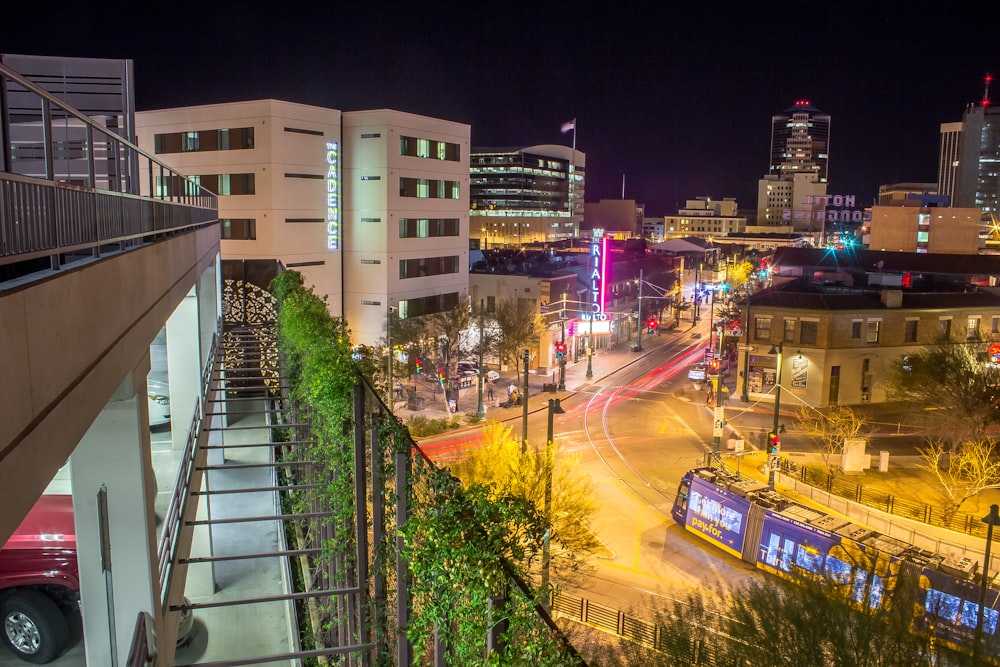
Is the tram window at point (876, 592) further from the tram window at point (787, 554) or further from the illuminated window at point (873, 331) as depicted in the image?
the illuminated window at point (873, 331)

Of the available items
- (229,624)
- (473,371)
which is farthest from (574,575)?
(473,371)

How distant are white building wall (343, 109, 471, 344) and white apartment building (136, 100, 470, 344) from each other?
0.06 meters

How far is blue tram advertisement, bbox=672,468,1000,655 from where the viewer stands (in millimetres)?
17625

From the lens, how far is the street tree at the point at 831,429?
1246 inches

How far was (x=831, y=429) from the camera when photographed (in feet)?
115

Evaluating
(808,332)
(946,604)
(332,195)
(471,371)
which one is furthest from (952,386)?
(332,195)

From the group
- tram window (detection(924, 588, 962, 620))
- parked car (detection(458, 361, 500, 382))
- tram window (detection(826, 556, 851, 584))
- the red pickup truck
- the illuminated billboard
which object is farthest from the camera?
parked car (detection(458, 361, 500, 382))

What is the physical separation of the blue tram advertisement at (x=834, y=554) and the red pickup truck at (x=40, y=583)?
13.6 meters

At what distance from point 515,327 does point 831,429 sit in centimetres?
1967

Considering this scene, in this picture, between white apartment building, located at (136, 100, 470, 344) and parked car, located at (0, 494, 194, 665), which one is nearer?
parked car, located at (0, 494, 194, 665)

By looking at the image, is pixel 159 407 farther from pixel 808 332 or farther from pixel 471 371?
pixel 808 332

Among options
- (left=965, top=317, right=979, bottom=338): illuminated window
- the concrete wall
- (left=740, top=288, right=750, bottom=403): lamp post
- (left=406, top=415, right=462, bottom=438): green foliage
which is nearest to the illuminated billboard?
(left=406, top=415, right=462, bottom=438): green foliage

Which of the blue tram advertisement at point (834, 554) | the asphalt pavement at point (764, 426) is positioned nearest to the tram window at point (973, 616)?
the blue tram advertisement at point (834, 554)

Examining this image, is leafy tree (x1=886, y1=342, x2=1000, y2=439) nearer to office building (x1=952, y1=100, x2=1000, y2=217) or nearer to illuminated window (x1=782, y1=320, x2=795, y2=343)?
illuminated window (x1=782, y1=320, x2=795, y2=343)
